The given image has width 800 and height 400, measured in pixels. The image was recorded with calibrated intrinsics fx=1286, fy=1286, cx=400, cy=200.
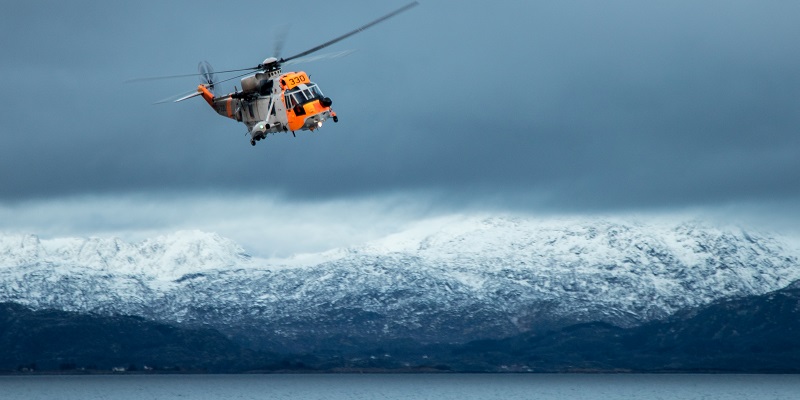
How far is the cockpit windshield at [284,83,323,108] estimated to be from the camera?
346 feet

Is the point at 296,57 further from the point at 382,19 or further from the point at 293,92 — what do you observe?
the point at 382,19

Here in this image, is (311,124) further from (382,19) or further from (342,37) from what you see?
(382,19)

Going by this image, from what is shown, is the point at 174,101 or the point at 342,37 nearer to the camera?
the point at 342,37

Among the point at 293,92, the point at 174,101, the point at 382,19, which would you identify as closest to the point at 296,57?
the point at 293,92

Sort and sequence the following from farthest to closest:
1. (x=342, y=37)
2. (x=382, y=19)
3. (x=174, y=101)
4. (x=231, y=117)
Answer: (x=231, y=117) → (x=174, y=101) → (x=342, y=37) → (x=382, y=19)

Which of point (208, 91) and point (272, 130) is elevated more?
point (208, 91)

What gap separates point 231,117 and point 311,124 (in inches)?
422

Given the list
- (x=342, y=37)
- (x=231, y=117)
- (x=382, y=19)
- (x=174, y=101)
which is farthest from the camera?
(x=231, y=117)

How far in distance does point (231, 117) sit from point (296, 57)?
11.6 m

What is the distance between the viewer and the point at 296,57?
341 ft

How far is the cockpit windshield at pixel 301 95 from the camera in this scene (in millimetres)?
105562

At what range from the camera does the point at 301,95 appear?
105875 millimetres

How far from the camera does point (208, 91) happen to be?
389 ft

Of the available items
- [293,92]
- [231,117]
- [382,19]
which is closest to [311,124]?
[293,92]
